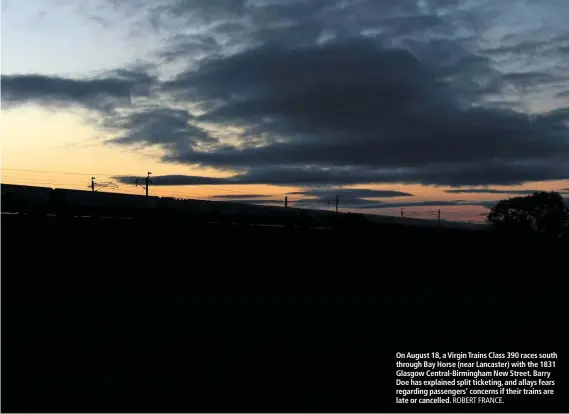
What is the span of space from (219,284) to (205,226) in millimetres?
3905

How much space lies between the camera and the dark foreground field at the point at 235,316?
25.7ft

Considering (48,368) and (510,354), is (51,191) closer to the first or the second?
(48,368)

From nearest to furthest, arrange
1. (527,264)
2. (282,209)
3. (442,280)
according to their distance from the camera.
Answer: (442,280) → (527,264) → (282,209)

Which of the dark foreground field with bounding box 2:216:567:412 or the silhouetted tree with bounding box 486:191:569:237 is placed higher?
the silhouetted tree with bounding box 486:191:569:237

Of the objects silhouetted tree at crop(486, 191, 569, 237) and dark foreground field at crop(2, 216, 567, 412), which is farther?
silhouetted tree at crop(486, 191, 569, 237)

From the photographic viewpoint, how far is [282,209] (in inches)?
1210

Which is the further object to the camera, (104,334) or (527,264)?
(527,264)

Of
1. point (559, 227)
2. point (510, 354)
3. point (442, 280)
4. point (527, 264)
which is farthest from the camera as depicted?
point (559, 227)

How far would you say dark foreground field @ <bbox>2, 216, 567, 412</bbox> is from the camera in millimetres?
7844

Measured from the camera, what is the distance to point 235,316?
11852 mm

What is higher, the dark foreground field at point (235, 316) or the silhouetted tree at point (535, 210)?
the silhouetted tree at point (535, 210)

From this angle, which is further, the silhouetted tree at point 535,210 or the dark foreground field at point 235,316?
the silhouetted tree at point 535,210

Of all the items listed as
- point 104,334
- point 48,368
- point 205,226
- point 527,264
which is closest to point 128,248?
point 205,226

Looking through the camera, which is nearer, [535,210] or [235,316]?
[235,316]
